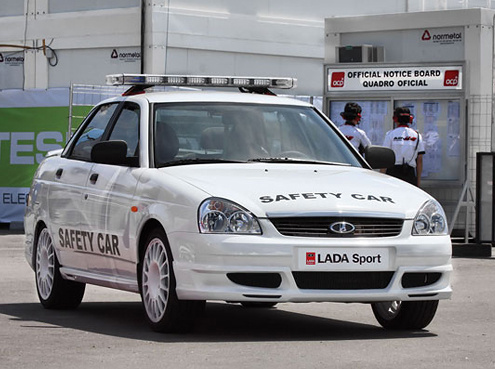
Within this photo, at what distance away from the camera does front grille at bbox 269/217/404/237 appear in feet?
29.2

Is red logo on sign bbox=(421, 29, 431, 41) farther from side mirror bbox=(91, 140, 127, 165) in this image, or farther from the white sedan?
side mirror bbox=(91, 140, 127, 165)

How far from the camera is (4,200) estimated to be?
24.1 metres

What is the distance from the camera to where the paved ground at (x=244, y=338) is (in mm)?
7984

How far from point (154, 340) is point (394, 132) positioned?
10756 mm

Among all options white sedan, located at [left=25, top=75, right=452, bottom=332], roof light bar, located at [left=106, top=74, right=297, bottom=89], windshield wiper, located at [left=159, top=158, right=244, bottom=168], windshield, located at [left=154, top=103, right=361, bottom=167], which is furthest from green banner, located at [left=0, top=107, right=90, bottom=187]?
windshield wiper, located at [left=159, top=158, right=244, bottom=168]

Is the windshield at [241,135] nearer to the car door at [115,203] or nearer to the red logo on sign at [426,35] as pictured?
the car door at [115,203]

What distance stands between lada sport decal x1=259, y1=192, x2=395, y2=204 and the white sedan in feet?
0.04

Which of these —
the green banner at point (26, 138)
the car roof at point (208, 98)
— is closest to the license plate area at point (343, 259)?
the car roof at point (208, 98)

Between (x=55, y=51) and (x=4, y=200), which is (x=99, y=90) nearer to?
(x=4, y=200)

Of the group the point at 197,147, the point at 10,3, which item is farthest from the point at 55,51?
the point at 197,147

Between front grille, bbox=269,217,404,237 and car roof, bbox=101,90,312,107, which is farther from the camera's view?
car roof, bbox=101,90,312,107

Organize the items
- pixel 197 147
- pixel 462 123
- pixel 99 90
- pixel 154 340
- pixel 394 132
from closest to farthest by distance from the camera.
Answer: pixel 154 340 → pixel 197 147 → pixel 394 132 → pixel 462 123 → pixel 99 90

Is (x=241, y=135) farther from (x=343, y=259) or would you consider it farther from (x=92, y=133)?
(x=343, y=259)

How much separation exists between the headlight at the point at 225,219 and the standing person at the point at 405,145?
1049 centimetres
